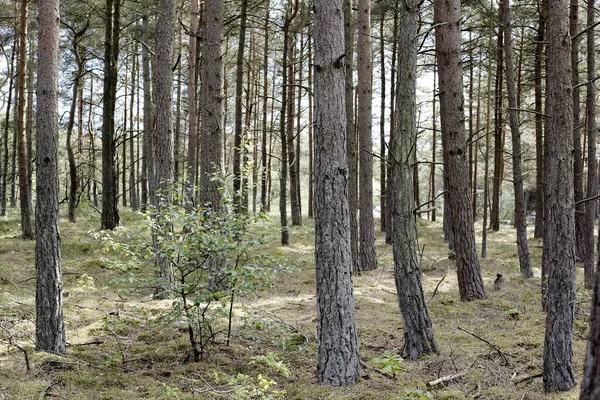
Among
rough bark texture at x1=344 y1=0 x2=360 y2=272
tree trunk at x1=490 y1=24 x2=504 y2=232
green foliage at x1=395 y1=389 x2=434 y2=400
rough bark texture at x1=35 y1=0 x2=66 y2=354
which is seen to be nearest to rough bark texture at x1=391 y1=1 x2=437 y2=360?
green foliage at x1=395 y1=389 x2=434 y2=400

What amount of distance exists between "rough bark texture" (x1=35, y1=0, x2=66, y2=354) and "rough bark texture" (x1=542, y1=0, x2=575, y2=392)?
5.08 meters

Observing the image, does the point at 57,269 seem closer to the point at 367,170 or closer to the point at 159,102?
the point at 159,102

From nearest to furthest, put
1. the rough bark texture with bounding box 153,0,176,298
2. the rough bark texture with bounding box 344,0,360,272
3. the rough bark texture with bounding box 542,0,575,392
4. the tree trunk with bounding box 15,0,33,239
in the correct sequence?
the rough bark texture with bounding box 542,0,575,392 → the rough bark texture with bounding box 153,0,176,298 → the rough bark texture with bounding box 344,0,360,272 → the tree trunk with bounding box 15,0,33,239

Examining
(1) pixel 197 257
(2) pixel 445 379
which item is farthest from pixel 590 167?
(1) pixel 197 257

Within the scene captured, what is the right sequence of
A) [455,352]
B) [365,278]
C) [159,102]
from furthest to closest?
[365,278] → [159,102] → [455,352]

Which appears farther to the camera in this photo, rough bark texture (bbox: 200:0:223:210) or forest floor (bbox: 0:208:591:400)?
rough bark texture (bbox: 200:0:223:210)

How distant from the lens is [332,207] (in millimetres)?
4934

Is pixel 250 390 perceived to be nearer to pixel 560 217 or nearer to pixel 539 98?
pixel 560 217

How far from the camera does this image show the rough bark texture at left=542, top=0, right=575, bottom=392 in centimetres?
456

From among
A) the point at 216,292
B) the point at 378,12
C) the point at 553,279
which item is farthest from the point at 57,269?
the point at 378,12

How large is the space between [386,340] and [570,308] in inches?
111

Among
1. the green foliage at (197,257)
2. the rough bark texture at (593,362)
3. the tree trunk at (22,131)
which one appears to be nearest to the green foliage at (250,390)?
the green foliage at (197,257)

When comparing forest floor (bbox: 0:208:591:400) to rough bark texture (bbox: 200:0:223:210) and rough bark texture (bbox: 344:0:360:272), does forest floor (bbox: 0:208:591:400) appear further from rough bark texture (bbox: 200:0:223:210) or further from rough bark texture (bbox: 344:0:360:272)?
rough bark texture (bbox: 200:0:223:210)

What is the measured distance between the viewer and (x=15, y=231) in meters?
14.6
